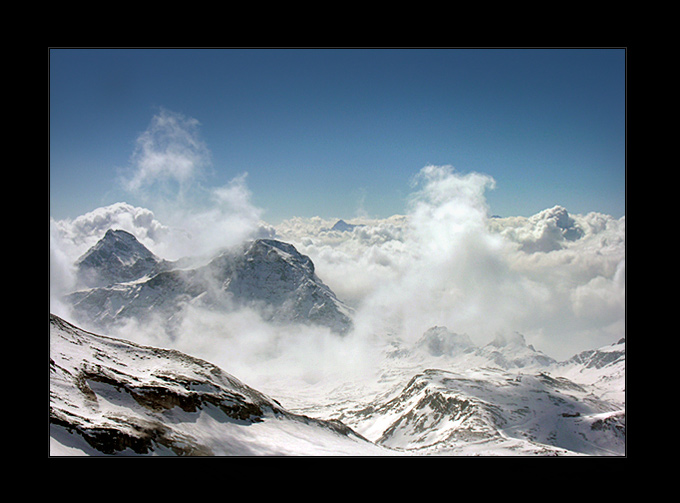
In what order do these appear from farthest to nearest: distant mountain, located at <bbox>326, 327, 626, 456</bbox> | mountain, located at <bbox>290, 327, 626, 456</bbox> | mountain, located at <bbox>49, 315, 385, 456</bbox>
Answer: distant mountain, located at <bbox>326, 327, 626, 456</bbox> → mountain, located at <bbox>290, 327, 626, 456</bbox> → mountain, located at <bbox>49, 315, 385, 456</bbox>

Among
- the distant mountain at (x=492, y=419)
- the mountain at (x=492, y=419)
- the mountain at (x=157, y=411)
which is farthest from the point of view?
the distant mountain at (x=492, y=419)

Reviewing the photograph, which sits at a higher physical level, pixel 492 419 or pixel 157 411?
pixel 157 411

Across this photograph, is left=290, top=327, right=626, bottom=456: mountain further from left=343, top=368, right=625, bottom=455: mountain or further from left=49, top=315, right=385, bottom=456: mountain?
left=49, top=315, right=385, bottom=456: mountain

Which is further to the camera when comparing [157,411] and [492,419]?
[492,419]

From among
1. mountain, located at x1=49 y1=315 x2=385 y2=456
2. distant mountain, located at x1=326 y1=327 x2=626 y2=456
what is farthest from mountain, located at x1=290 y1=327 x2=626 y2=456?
mountain, located at x1=49 y1=315 x2=385 y2=456

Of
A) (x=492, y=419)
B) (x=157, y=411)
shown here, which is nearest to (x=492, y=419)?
(x=492, y=419)

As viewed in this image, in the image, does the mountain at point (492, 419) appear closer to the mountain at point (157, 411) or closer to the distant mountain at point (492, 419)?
the distant mountain at point (492, 419)

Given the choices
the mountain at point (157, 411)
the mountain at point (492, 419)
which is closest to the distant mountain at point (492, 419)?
the mountain at point (492, 419)

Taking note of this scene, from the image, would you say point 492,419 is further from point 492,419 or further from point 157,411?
point 157,411
